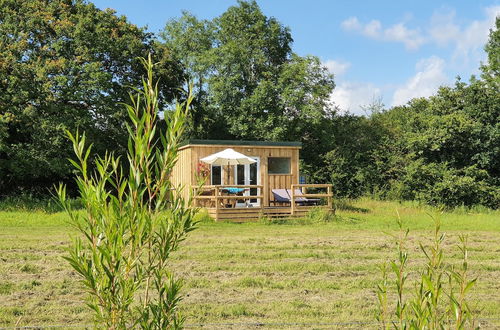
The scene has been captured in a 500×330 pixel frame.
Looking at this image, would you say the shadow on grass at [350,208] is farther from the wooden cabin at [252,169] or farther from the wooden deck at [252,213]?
the wooden deck at [252,213]

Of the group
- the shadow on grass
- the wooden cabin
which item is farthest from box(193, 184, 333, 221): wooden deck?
the shadow on grass

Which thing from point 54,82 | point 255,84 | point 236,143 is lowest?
point 236,143

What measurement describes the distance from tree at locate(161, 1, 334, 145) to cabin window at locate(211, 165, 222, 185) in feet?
22.0

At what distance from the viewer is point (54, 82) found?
62.1 feet

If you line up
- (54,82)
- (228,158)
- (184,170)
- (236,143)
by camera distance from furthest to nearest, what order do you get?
(54,82)
(184,170)
(236,143)
(228,158)

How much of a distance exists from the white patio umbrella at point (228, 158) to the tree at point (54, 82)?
15.8ft

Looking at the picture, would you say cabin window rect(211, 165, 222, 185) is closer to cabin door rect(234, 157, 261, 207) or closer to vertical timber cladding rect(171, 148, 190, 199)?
cabin door rect(234, 157, 261, 207)

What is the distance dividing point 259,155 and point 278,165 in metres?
0.82

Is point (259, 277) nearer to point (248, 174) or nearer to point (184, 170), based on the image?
point (248, 174)

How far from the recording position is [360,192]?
23.7m

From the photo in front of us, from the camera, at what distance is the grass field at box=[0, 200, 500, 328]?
468cm

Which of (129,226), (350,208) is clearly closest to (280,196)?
(350,208)

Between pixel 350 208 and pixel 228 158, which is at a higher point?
pixel 228 158

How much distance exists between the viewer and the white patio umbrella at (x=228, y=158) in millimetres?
15688
